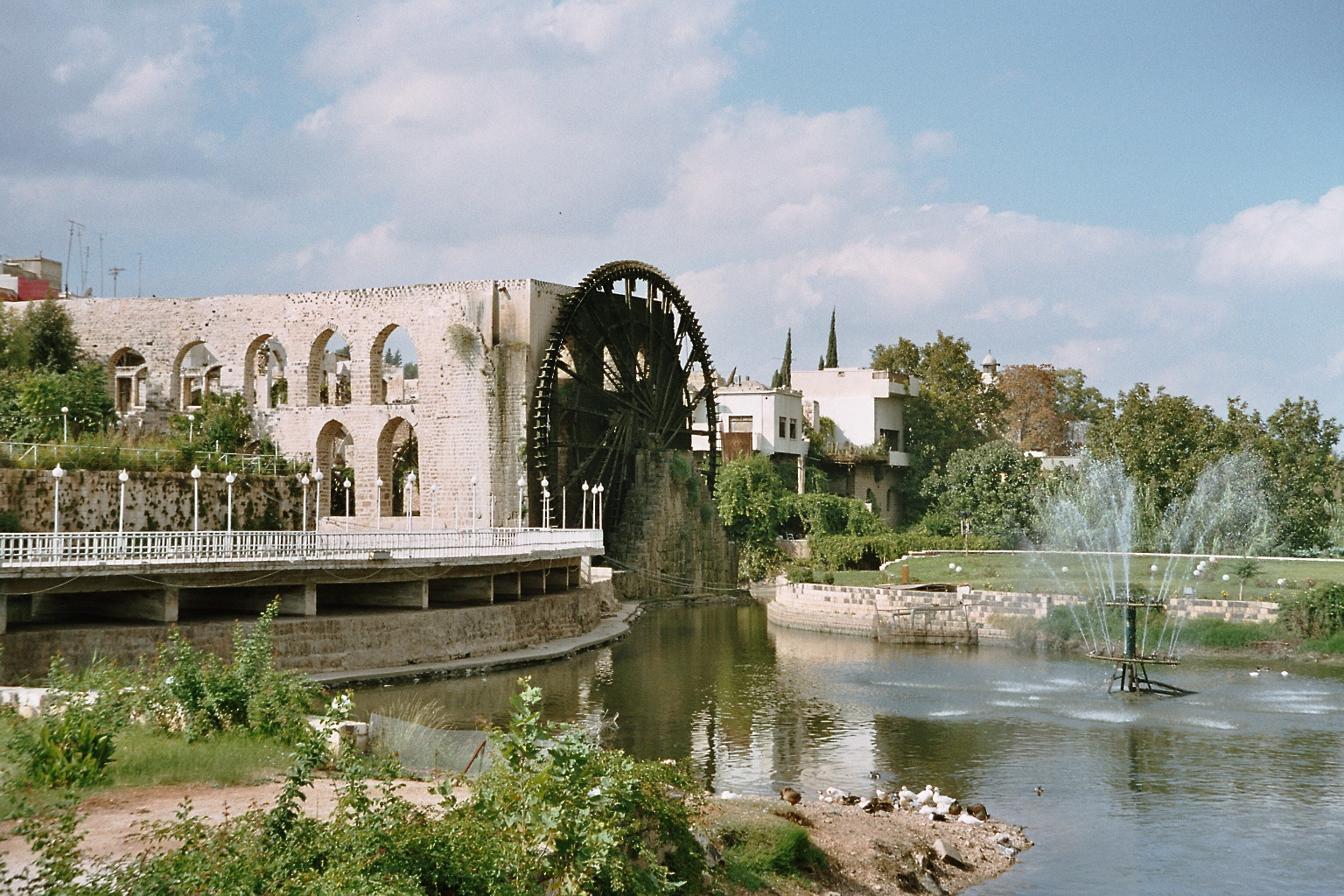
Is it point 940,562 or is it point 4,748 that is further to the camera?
point 940,562

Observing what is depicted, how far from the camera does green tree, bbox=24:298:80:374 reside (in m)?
37.2

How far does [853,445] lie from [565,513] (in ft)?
67.1

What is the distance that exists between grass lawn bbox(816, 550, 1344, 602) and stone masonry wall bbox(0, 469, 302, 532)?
1490 centimetres

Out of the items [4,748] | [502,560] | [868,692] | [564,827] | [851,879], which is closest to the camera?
[564,827]

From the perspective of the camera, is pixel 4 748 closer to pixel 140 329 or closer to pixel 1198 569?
pixel 1198 569

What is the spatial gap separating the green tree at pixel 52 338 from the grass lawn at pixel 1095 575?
24.0 m

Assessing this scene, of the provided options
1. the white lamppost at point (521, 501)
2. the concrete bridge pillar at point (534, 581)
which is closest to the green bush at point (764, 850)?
the concrete bridge pillar at point (534, 581)

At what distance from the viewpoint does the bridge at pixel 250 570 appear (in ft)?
53.5

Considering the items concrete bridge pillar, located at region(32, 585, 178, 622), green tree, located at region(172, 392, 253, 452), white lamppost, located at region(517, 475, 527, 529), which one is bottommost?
concrete bridge pillar, located at region(32, 585, 178, 622)

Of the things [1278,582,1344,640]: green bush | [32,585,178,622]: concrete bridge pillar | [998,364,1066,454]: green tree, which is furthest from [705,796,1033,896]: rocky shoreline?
[998,364,1066,454]: green tree

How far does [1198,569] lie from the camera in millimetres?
31047

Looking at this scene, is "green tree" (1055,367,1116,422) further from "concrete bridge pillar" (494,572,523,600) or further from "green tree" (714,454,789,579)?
"concrete bridge pillar" (494,572,523,600)

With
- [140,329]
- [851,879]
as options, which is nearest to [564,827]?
[851,879]

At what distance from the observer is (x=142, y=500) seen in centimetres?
2683
